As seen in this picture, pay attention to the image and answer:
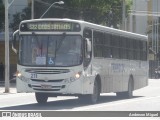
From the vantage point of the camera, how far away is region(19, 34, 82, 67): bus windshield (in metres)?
21.6

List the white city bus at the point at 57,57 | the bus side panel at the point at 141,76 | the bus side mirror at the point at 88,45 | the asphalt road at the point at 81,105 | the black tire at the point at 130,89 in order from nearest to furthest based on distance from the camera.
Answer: the asphalt road at the point at 81,105, the white city bus at the point at 57,57, the bus side mirror at the point at 88,45, the black tire at the point at 130,89, the bus side panel at the point at 141,76

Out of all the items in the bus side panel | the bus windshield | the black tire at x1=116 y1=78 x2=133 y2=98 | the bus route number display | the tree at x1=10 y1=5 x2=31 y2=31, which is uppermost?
the tree at x1=10 y1=5 x2=31 y2=31

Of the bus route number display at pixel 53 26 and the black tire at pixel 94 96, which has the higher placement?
the bus route number display at pixel 53 26

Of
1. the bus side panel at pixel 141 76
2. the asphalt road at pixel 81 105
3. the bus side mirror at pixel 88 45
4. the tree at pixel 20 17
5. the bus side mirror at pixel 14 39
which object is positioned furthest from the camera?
the tree at pixel 20 17

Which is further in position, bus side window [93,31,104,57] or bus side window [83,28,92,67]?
bus side window [93,31,104,57]

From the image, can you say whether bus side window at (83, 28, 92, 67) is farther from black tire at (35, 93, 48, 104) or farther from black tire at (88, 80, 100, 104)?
black tire at (35, 93, 48, 104)

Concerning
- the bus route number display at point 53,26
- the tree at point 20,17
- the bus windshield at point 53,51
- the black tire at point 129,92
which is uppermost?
the tree at point 20,17

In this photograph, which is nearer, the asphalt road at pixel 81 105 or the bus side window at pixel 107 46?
the asphalt road at pixel 81 105

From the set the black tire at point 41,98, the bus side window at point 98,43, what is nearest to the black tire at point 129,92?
the bus side window at point 98,43

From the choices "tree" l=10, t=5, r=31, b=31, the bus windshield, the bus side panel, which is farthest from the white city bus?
"tree" l=10, t=5, r=31, b=31

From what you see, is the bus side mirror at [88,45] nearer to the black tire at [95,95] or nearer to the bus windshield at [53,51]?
the bus windshield at [53,51]

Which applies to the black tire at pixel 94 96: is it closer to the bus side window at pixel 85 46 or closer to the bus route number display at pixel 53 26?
the bus side window at pixel 85 46

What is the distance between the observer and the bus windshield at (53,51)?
71.0 ft

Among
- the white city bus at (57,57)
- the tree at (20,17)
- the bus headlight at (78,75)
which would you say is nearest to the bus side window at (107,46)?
the white city bus at (57,57)
